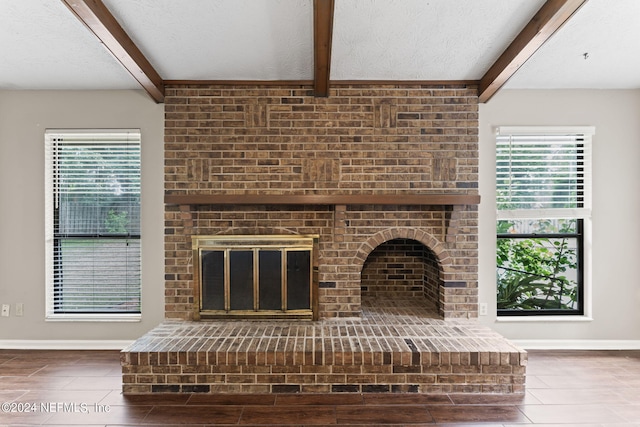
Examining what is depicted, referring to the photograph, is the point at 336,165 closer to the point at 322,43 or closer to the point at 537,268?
the point at 322,43

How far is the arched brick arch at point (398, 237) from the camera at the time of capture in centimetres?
342

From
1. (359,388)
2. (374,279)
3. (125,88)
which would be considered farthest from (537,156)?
(125,88)

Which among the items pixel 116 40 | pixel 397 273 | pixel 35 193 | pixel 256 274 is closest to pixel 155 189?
pixel 35 193

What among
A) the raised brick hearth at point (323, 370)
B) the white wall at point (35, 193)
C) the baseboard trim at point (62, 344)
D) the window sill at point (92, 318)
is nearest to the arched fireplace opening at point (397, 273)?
the raised brick hearth at point (323, 370)

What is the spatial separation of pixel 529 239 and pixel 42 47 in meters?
4.52

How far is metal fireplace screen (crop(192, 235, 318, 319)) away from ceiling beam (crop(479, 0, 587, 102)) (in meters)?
2.02

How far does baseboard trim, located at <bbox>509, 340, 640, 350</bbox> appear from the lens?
3560mm

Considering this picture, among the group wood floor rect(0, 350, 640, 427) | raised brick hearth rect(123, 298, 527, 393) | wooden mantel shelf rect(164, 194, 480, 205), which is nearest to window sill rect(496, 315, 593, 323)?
wood floor rect(0, 350, 640, 427)

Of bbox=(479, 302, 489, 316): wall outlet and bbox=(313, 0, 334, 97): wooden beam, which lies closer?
bbox=(313, 0, 334, 97): wooden beam

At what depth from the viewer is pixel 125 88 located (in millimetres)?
3527

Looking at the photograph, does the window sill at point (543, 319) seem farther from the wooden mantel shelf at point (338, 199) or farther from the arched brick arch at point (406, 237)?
the wooden mantel shelf at point (338, 199)

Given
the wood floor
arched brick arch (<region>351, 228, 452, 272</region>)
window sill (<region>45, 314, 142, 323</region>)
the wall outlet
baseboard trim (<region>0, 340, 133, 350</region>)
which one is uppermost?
arched brick arch (<region>351, 228, 452, 272</region>)

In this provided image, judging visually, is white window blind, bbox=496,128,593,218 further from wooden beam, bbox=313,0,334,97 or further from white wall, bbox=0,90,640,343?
wooden beam, bbox=313,0,334,97

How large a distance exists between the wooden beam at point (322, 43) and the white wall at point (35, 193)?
1573 millimetres
